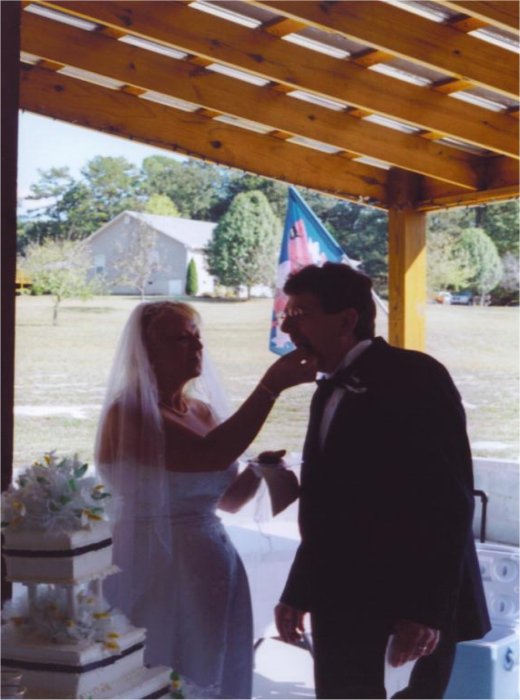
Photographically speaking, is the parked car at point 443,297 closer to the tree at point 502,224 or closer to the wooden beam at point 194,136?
the tree at point 502,224

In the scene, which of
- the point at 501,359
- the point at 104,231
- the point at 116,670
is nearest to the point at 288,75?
the point at 116,670

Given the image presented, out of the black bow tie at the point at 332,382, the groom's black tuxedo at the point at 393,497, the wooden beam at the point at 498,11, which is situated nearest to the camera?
the groom's black tuxedo at the point at 393,497

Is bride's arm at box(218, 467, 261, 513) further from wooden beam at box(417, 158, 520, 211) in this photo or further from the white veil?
wooden beam at box(417, 158, 520, 211)

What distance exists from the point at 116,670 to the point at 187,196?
14.3 feet

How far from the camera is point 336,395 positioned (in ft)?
5.66

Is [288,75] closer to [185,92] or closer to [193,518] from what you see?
[185,92]

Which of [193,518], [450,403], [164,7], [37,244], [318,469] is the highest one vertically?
[164,7]

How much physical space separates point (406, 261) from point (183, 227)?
1928 mm

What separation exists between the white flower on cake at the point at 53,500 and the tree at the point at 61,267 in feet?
13.7

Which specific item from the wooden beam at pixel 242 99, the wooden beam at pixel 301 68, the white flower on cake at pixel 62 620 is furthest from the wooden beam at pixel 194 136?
the white flower on cake at pixel 62 620

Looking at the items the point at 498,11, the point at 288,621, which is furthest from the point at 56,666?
the point at 498,11

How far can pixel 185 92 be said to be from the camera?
3.27 m

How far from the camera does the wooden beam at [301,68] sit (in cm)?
273

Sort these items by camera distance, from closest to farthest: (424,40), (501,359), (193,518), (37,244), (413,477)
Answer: (413,477), (193,518), (424,40), (37,244), (501,359)
